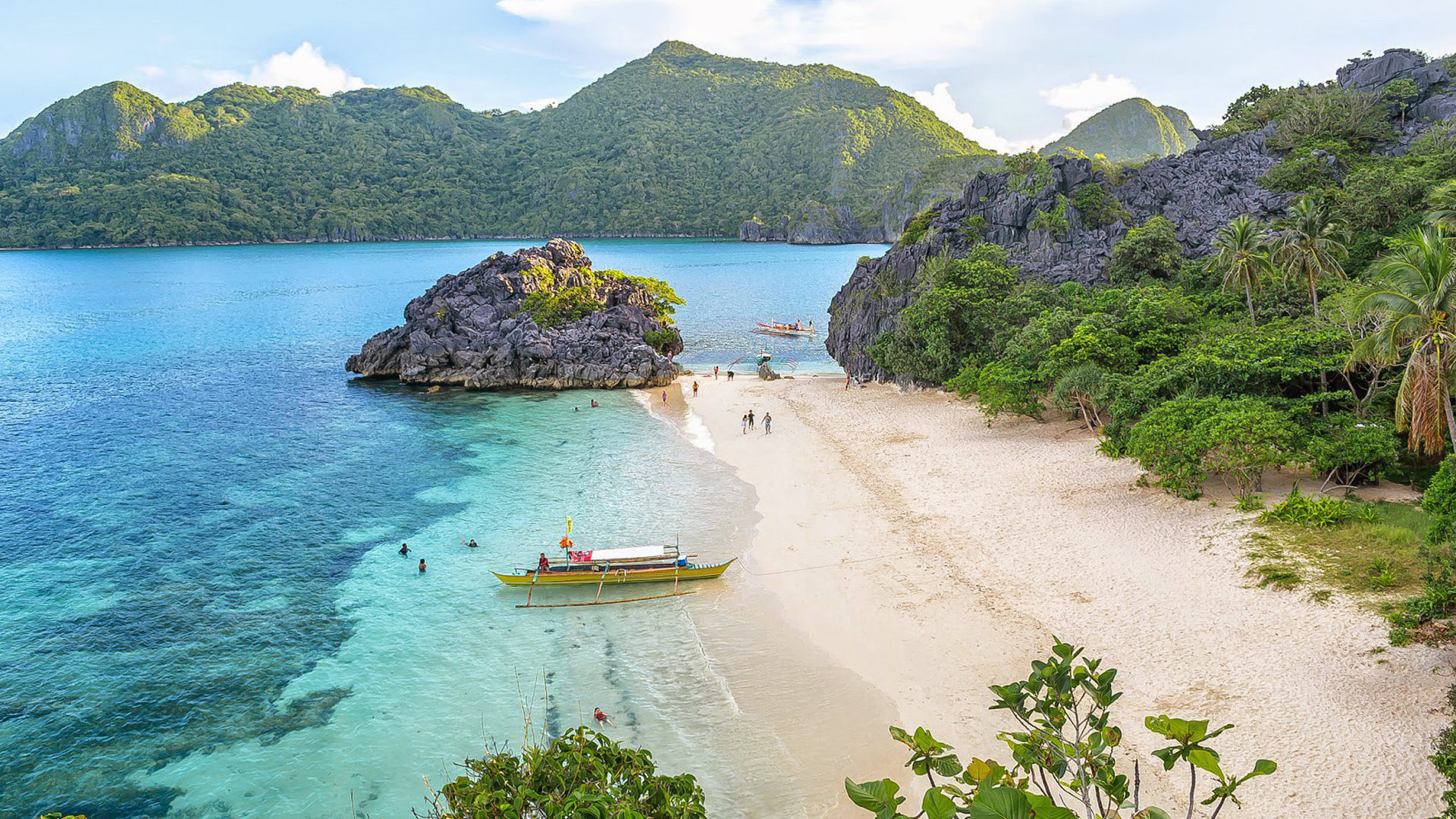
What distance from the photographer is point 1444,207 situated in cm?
3841

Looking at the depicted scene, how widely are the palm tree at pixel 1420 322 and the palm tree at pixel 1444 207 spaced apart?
753 inches

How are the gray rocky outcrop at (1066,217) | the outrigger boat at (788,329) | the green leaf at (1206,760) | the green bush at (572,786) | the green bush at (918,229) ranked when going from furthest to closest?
the outrigger boat at (788,329), the green bush at (918,229), the gray rocky outcrop at (1066,217), the green bush at (572,786), the green leaf at (1206,760)

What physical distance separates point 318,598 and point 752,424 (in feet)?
101

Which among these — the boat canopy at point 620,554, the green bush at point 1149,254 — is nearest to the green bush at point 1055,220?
the green bush at point 1149,254

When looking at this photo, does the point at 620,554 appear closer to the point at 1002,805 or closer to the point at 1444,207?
the point at 1002,805

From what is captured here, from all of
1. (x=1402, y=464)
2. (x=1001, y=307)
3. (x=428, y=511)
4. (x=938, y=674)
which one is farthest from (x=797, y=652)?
(x=1001, y=307)

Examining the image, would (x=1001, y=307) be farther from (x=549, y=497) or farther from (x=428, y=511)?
(x=428, y=511)

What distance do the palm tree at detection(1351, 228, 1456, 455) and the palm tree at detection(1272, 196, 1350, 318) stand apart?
19735mm

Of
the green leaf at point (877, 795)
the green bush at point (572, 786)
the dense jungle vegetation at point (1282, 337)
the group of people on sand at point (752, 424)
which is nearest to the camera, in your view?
the green leaf at point (877, 795)

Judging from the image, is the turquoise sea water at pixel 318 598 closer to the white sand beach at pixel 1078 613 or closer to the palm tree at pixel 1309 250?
the white sand beach at pixel 1078 613

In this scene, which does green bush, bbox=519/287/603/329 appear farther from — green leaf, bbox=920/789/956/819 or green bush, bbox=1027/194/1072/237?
green leaf, bbox=920/789/956/819

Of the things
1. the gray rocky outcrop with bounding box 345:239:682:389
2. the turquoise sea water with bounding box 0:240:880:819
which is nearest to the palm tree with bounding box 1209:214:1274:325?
the turquoise sea water with bounding box 0:240:880:819

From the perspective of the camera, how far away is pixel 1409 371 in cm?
2103

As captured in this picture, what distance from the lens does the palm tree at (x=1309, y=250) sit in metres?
39.7
